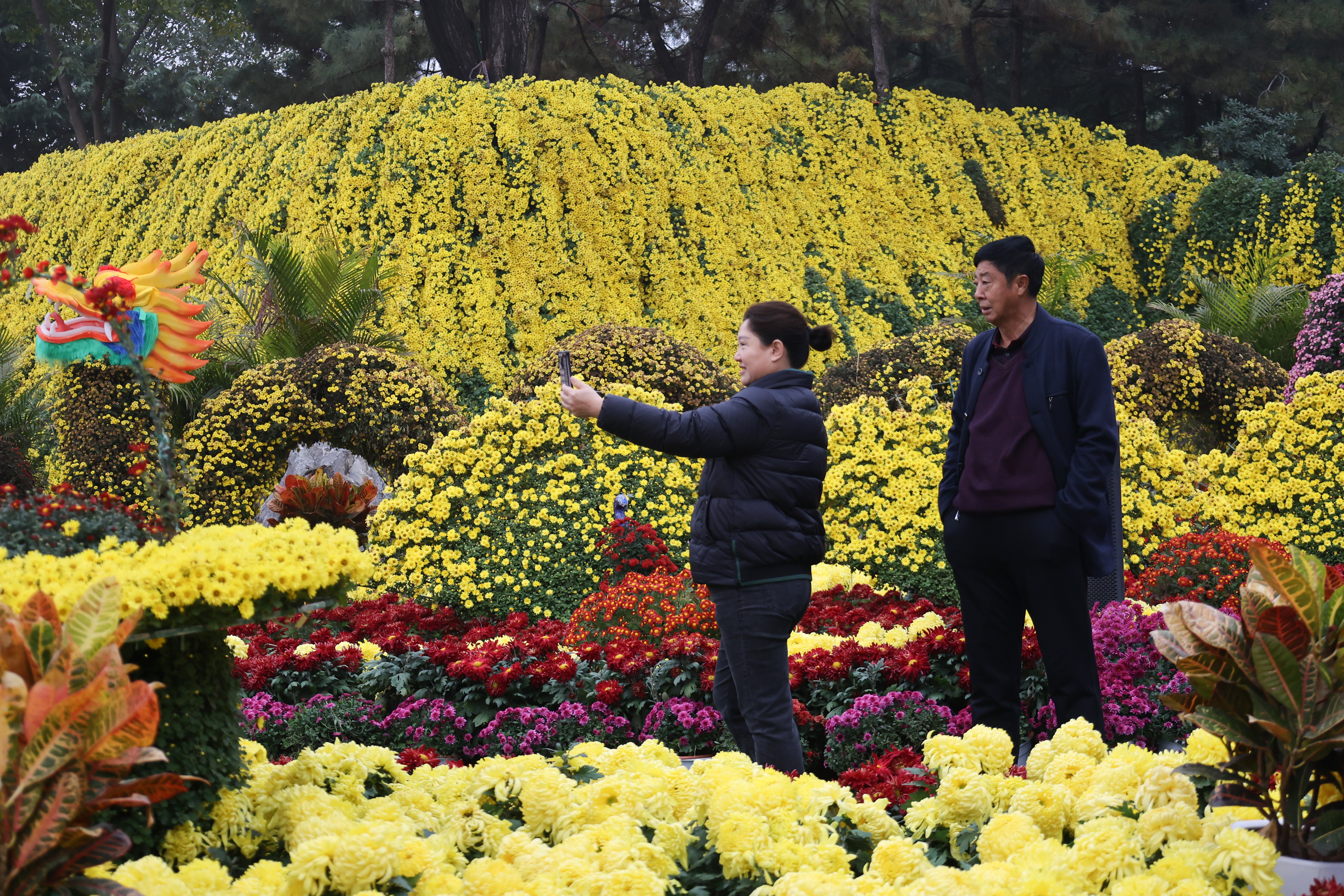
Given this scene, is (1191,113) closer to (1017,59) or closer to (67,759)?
(1017,59)

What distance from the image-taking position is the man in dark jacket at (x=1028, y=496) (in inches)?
116

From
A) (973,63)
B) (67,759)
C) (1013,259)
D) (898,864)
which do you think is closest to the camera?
(67,759)

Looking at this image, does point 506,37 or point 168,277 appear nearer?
point 168,277

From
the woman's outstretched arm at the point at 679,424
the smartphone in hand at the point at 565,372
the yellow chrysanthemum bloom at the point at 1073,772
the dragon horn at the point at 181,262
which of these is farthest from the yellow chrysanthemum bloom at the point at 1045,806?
the dragon horn at the point at 181,262

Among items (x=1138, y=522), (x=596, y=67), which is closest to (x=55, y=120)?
(x=596, y=67)

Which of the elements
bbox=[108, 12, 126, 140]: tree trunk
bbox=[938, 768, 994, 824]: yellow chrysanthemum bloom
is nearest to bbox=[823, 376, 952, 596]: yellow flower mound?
bbox=[938, 768, 994, 824]: yellow chrysanthemum bloom

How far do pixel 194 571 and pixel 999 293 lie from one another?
2225 mm

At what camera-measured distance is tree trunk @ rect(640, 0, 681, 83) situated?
18.4 metres

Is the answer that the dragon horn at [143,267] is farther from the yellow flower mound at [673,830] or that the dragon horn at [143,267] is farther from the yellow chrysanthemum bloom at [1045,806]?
the yellow chrysanthemum bloom at [1045,806]

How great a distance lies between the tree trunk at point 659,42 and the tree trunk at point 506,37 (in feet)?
17.9

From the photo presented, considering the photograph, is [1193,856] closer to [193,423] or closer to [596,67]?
[193,423]

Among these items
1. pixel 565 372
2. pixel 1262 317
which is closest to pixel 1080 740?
pixel 565 372

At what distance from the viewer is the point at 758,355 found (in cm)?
287

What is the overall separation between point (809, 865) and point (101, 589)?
1.23 m
